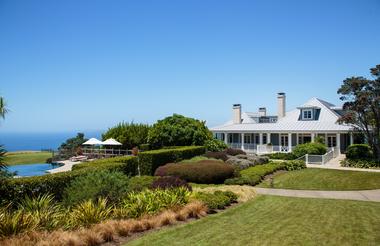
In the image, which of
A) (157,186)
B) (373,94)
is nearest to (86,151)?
(157,186)

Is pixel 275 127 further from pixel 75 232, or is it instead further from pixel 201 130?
pixel 75 232

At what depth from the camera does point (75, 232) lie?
7.81 metres

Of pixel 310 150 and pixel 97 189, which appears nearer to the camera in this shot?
pixel 97 189

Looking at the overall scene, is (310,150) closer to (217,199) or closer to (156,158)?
(156,158)

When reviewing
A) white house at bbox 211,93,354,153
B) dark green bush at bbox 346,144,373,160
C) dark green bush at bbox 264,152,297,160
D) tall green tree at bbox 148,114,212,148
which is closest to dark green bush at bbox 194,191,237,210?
dark green bush at bbox 264,152,297,160

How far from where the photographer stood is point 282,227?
29.6 feet

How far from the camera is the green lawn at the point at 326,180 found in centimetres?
1803

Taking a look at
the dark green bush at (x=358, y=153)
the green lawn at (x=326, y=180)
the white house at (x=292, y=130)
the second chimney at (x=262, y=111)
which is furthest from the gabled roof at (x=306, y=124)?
the green lawn at (x=326, y=180)

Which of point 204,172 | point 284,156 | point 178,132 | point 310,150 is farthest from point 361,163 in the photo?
point 178,132

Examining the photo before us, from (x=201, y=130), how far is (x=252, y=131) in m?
8.90

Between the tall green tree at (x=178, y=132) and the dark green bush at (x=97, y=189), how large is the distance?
832 inches

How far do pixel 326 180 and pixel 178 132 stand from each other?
1626cm

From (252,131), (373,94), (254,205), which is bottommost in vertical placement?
(254,205)

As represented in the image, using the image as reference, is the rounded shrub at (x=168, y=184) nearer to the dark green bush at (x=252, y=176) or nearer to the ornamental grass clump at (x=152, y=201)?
the ornamental grass clump at (x=152, y=201)
